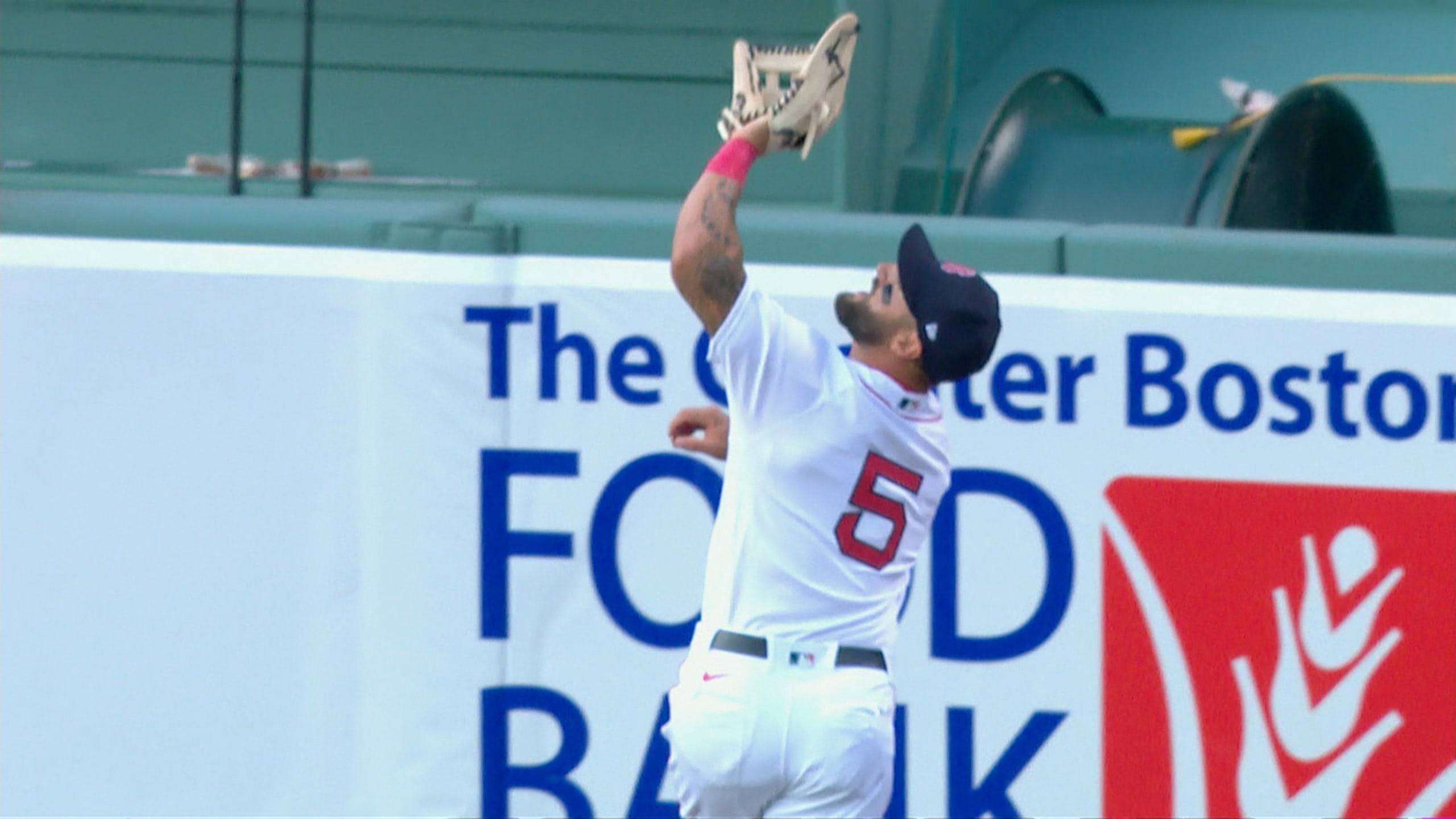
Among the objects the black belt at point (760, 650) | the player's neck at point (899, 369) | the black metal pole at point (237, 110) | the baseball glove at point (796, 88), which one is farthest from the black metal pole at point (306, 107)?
the black belt at point (760, 650)

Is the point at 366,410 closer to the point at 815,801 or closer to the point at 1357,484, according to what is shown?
the point at 815,801

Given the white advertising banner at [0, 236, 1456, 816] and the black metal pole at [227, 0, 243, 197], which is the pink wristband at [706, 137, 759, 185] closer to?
the white advertising banner at [0, 236, 1456, 816]

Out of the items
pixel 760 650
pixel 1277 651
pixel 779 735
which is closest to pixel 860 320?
pixel 760 650

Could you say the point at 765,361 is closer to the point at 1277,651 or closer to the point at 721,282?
the point at 721,282

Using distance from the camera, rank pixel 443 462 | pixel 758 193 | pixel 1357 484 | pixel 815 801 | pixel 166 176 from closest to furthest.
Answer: pixel 815 801
pixel 1357 484
pixel 443 462
pixel 166 176
pixel 758 193

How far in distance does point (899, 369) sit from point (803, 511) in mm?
302

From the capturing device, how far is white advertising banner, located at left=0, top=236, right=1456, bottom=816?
4.43m

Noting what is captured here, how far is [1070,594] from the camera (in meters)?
4.54

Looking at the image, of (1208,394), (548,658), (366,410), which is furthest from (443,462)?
(1208,394)

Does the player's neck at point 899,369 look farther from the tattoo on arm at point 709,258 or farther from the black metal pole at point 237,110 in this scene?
the black metal pole at point 237,110

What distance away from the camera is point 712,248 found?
3.26 meters

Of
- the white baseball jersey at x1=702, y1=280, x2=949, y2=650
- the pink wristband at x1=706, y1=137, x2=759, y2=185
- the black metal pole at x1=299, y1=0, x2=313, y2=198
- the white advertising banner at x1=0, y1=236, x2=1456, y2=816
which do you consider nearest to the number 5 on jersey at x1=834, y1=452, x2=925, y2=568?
the white baseball jersey at x1=702, y1=280, x2=949, y2=650

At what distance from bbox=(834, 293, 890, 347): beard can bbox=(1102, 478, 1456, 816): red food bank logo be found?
1260 mm

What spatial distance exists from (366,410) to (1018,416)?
5.18 ft
